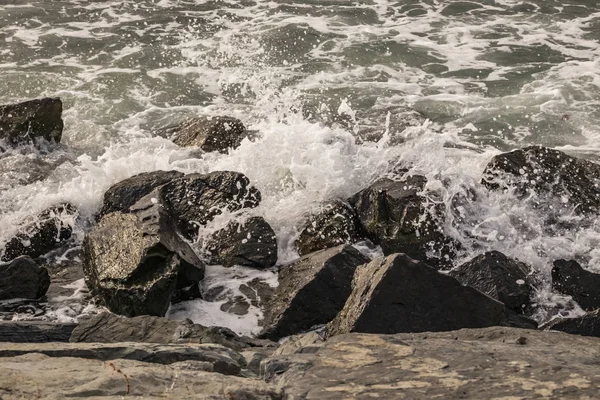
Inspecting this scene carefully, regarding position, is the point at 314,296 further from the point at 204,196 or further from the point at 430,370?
the point at 430,370

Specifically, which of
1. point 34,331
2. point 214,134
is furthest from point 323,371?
point 214,134

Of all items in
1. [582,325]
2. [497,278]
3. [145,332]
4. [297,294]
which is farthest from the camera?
[497,278]

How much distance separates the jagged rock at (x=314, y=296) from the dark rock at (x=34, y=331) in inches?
64.2

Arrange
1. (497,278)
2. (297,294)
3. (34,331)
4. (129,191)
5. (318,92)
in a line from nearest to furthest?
(34,331) → (297,294) → (497,278) → (129,191) → (318,92)

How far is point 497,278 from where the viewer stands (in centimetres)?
666

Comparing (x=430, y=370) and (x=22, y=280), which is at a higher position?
(x=430, y=370)

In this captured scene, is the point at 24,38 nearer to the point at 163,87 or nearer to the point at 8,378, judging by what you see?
the point at 163,87

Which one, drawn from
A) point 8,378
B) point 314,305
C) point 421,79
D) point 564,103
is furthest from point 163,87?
point 8,378

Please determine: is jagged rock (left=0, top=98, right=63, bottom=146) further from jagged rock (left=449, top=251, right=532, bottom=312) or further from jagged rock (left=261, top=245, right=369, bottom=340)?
jagged rock (left=449, top=251, right=532, bottom=312)

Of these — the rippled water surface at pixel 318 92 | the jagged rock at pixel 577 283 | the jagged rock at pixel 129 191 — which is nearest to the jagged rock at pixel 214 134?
the rippled water surface at pixel 318 92

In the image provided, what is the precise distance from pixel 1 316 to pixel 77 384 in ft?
11.0

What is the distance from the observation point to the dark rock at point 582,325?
5941 millimetres

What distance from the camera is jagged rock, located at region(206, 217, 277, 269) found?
737 cm

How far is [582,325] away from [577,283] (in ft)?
3.28
